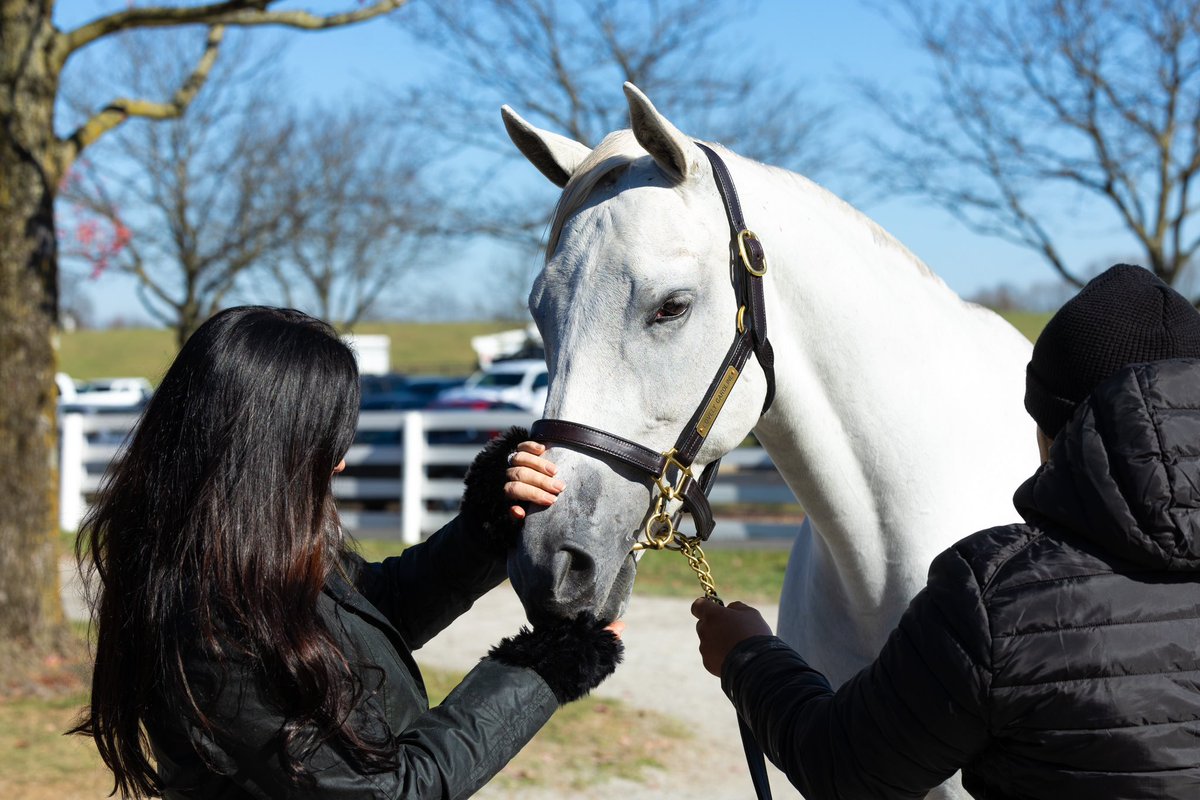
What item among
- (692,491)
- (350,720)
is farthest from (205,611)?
(692,491)

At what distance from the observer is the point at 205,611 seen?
5.11 feet

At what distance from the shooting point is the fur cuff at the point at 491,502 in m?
2.14

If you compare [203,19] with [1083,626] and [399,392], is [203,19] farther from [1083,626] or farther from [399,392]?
[399,392]

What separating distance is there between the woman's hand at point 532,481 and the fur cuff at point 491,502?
15cm

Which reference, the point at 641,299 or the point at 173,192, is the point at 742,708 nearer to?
the point at 641,299

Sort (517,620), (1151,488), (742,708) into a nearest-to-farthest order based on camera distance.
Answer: (1151,488) → (742,708) → (517,620)

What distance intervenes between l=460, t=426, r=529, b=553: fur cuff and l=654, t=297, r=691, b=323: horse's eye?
17.6 inches

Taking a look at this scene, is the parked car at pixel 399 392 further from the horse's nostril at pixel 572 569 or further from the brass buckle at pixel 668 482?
the horse's nostril at pixel 572 569

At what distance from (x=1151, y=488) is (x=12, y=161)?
5.78m

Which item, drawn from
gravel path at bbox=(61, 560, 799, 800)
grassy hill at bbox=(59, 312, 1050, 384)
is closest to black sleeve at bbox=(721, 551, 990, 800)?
gravel path at bbox=(61, 560, 799, 800)

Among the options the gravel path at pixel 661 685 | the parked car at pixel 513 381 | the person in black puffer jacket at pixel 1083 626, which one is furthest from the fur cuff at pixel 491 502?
the parked car at pixel 513 381

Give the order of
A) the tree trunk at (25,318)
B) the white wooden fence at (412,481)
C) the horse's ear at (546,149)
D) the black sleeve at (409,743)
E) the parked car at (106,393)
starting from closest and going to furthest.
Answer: the black sleeve at (409,743) → the horse's ear at (546,149) → the tree trunk at (25,318) → the white wooden fence at (412,481) → the parked car at (106,393)

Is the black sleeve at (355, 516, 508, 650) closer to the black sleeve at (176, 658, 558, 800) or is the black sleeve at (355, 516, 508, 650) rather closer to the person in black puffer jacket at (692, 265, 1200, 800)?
the black sleeve at (176, 658, 558, 800)

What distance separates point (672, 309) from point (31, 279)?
469 cm
